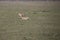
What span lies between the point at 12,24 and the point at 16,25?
0.07 metres

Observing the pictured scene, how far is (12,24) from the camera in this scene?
181cm

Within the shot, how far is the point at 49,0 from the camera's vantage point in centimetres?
415

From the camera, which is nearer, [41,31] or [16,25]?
[41,31]

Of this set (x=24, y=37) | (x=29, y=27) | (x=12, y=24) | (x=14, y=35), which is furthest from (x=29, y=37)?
(x=12, y=24)

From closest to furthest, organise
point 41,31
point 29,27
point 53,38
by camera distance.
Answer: point 53,38 < point 41,31 < point 29,27

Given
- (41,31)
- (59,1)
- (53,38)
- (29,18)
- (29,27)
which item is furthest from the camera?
(59,1)

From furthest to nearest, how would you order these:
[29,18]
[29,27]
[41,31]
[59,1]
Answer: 1. [59,1]
2. [29,18]
3. [29,27]
4. [41,31]

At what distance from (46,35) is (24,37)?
0.77ft

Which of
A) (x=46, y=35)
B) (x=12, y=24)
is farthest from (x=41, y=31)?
(x=12, y=24)

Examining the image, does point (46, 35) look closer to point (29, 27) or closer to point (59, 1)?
point (29, 27)

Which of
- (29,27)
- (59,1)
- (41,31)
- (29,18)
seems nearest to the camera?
(41,31)

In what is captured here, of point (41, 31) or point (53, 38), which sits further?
point (41, 31)

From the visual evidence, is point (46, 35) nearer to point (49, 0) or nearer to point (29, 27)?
point (29, 27)

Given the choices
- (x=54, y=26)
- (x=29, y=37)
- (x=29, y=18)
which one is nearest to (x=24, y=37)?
(x=29, y=37)
